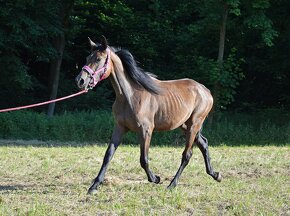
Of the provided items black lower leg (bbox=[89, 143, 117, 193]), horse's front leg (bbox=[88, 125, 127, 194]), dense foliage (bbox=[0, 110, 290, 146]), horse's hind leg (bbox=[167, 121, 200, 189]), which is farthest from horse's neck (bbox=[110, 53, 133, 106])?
dense foliage (bbox=[0, 110, 290, 146])

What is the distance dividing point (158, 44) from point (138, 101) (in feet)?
55.3

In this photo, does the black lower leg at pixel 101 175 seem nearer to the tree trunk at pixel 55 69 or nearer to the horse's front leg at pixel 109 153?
the horse's front leg at pixel 109 153

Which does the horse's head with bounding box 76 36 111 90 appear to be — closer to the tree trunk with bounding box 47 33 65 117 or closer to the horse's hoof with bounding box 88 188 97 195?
the horse's hoof with bounding box 88 188 97 195

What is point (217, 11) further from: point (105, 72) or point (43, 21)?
point (105, 72)

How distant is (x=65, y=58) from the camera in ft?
77.0

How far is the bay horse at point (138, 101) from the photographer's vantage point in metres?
7.66

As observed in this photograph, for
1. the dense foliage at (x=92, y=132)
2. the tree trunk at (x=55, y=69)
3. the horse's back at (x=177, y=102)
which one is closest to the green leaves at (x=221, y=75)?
the dense foliage at (x=92, y=132)

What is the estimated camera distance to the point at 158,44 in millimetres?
24500

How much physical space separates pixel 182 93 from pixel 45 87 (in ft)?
49.9

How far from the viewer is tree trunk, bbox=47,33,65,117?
21425 mm

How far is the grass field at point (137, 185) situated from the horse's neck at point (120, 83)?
1.38 meters

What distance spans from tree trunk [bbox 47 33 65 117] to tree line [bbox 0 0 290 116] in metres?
0.04

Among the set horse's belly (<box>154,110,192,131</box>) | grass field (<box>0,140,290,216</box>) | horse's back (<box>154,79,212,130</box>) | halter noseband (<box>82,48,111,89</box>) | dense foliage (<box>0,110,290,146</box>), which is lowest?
dense foliage (<box>0,110,290,146</box>)

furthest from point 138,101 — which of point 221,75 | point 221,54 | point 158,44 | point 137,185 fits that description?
point 158,44
